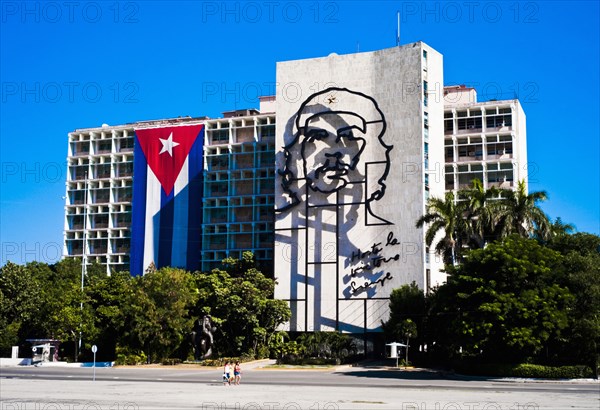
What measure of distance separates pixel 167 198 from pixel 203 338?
4006cm

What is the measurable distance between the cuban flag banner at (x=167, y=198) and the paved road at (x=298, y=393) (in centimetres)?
5271

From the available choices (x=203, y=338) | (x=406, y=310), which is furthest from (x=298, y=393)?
(x=203, y=338)

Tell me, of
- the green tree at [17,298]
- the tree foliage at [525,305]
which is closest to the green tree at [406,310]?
the tree foliage at [525,305]

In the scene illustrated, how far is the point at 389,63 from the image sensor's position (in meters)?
87.4

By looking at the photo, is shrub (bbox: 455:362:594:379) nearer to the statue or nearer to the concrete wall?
the concrete wall

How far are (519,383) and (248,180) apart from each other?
68857 millimetres

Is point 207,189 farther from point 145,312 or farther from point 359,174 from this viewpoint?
point 145,312

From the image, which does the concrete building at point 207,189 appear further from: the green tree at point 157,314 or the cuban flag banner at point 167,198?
the green tree at point 157,314

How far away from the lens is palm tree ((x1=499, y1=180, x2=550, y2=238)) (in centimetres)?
6788

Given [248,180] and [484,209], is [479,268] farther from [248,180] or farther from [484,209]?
[248,180]

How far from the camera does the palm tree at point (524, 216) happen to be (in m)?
67.9

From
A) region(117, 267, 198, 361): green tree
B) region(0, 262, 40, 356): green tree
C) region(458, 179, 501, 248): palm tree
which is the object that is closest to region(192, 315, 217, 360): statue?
region(117, 267, 198, 361): green tree

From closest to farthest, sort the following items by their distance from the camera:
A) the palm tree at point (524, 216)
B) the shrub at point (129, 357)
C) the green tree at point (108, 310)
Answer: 1. the palm tree at point (524, 216)
2. the shrub at point (129, 357)
3. the green tree at point (108, 310)

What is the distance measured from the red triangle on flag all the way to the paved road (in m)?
57.6
